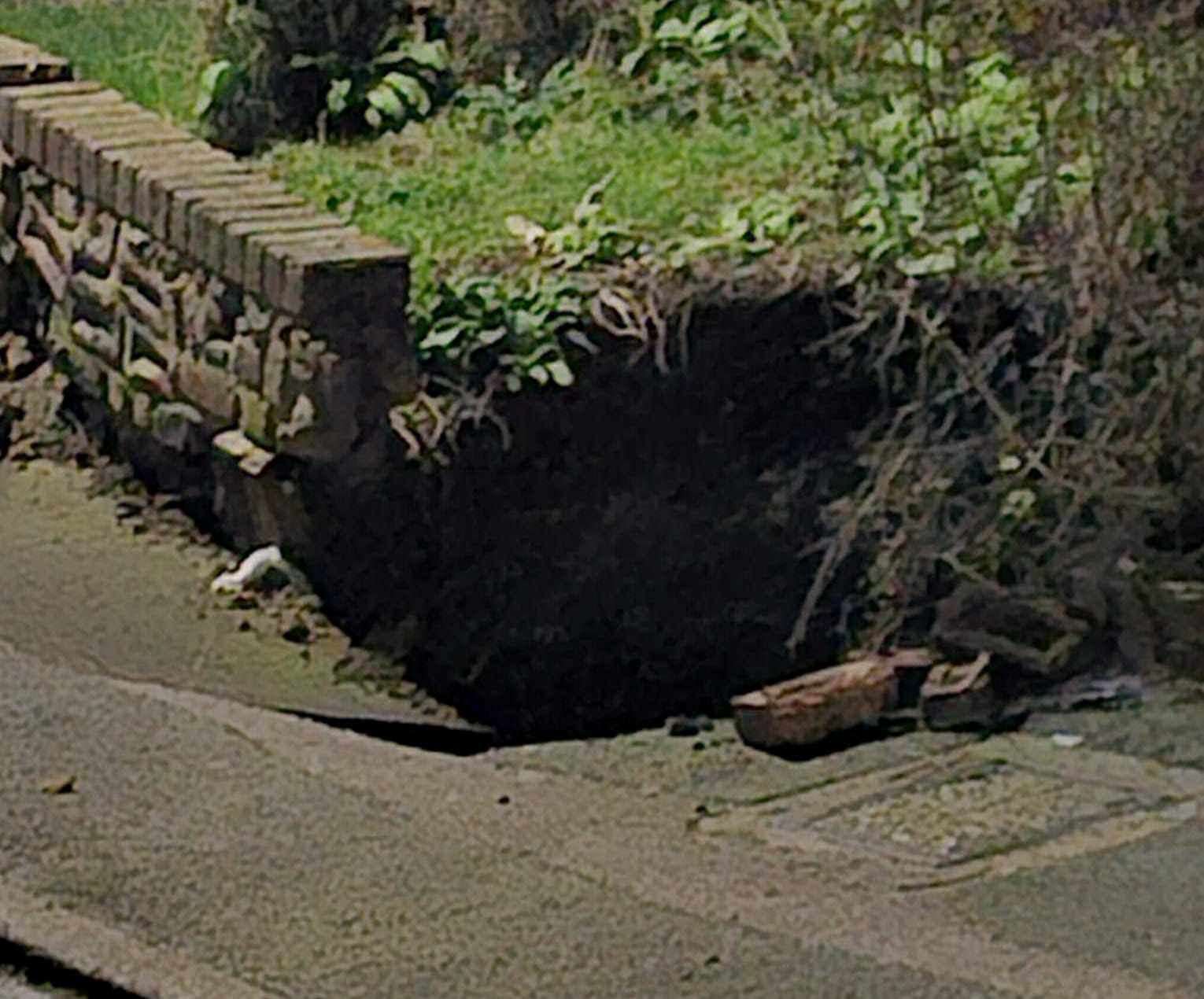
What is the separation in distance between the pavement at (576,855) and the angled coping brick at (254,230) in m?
0.95

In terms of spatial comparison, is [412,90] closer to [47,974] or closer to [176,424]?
[176,424]

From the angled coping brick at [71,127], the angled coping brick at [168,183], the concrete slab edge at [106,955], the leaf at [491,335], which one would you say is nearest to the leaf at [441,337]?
the leaf at [491,335]

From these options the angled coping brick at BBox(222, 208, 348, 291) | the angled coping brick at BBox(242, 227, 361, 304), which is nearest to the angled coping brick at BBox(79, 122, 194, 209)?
the angled coping brick at BBox(222, 208, 348, 291)

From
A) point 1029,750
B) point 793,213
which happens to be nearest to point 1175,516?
point 1029,750

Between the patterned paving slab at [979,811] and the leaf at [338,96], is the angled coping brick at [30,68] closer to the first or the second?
the leaf at [338,96]

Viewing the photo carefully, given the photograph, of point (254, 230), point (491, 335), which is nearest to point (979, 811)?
point (491, 335)

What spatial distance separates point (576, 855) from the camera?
595 cm

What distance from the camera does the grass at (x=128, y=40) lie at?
10016 mm

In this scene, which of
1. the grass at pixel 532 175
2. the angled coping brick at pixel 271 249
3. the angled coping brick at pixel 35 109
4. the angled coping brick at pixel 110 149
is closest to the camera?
the angled coping brick at pixel 271 249

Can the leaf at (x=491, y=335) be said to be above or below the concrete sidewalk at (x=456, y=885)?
above

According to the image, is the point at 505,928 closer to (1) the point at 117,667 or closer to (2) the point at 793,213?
(1) the point at 117,667

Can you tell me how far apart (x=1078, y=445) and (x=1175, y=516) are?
0.92 ft

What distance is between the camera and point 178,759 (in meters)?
6.26

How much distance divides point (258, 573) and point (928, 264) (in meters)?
1.78
